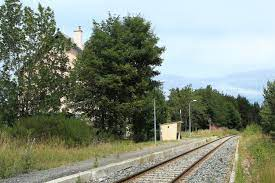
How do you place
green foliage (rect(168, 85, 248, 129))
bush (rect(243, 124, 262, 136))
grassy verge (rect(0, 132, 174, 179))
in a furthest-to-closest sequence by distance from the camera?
green foliage (rect(168, 85, 248, 129)) < bush (rect(243, 124, 262, 136)) < grassy verge (rect(0, 132, 174, 179))

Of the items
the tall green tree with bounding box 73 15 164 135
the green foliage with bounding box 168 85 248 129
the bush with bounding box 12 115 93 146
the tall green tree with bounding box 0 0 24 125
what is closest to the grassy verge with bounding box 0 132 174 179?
the bush with bounding box 12 115 93 146

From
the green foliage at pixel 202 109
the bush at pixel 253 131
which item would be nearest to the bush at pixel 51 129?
the bush at pixel 253 131

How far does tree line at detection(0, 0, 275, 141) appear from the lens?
3083cm

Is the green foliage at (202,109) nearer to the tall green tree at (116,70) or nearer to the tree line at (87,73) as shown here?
the tree line at (87,73)

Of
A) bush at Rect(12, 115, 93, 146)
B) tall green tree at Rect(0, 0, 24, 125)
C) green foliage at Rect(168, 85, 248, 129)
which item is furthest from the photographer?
green foliage at Rect(168, 85, 248, 129)

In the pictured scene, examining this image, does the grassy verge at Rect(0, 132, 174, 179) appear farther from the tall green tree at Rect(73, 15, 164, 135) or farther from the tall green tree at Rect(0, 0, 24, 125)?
the tall green tree at Rect(73, 15, 164, 135)

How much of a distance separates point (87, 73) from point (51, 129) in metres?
15.5

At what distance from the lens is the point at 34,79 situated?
101 ft

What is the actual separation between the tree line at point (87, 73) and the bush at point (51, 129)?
2.87m

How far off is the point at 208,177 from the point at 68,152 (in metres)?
8.66

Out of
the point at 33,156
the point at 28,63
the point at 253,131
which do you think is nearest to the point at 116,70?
the point at 28,63

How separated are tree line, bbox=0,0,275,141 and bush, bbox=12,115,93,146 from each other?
2.87 meters

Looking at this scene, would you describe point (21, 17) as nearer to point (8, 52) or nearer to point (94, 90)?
point (8, 52)

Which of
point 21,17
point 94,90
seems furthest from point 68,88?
point 94,90
